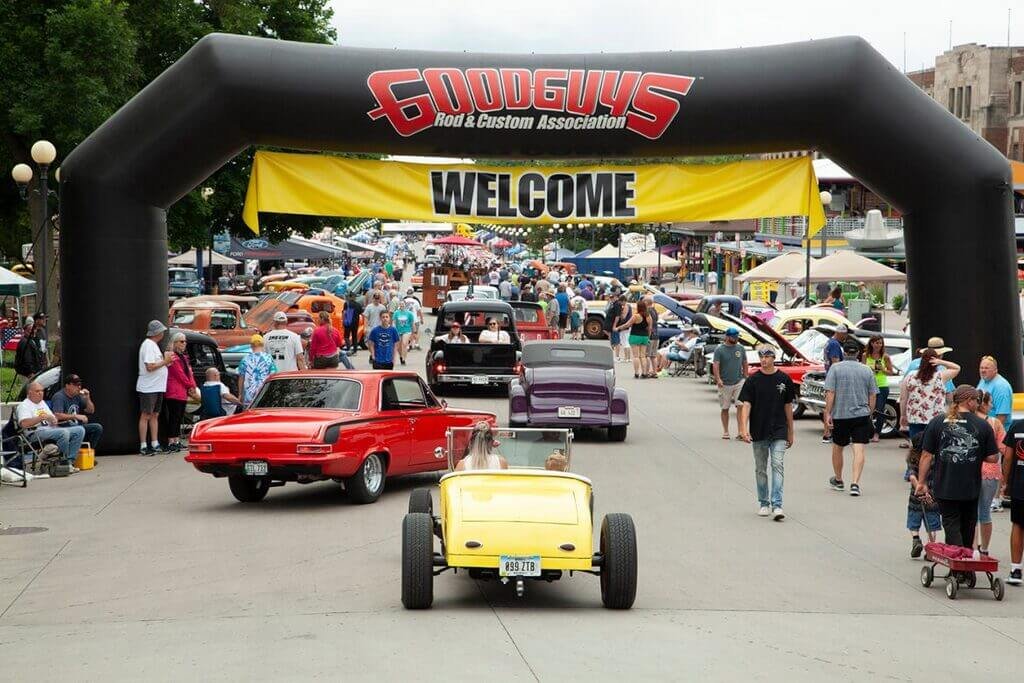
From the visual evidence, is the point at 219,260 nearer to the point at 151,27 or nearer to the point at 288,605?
the point at 151,27

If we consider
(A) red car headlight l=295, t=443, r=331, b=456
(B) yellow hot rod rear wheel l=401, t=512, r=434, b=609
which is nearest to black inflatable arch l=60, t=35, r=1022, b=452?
(A) red car headlight l=295, t=443, r=331, b=456

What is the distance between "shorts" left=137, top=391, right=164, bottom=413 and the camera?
19.0 metres

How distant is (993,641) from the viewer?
999 centimetres

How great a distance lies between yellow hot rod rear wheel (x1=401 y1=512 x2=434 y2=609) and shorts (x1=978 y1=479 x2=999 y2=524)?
4857 millimetres

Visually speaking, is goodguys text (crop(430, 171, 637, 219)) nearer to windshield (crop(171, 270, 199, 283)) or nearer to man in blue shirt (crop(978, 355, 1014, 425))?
man in blue shirt (crop(978, 355, 1014, 425))

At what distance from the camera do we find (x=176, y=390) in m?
19.4

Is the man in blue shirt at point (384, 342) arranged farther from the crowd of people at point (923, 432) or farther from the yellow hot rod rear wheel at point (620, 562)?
the yellow hot rod rear wheel at point (620, 562)

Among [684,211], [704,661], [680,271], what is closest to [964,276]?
[684,211]

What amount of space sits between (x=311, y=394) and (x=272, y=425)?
995 mm

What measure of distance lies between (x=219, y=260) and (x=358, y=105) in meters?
46.4

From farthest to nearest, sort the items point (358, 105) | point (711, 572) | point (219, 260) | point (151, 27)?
point (219, 260) → point (151, 27) → point (358, 105) → point (711, 572)

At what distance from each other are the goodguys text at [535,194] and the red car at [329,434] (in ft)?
11.4

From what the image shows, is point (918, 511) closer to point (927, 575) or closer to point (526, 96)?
point (927, 575)

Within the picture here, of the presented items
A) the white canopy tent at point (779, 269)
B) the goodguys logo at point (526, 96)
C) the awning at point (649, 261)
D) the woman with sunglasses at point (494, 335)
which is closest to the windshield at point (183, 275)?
the awning at point (649, 261)
